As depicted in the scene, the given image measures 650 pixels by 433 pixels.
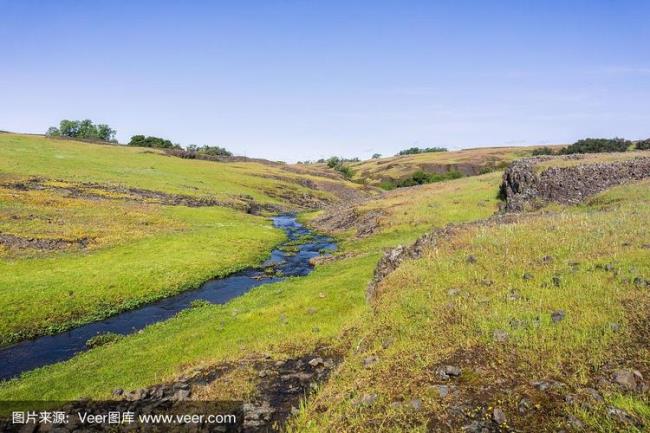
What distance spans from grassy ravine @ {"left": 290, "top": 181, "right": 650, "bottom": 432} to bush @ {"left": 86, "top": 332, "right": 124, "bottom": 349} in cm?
1626

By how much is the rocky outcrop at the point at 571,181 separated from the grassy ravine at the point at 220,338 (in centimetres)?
2756

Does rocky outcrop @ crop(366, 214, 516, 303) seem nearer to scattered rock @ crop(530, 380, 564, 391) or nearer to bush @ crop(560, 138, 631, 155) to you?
scattered rock @ crop(530, 380, 564, 391)

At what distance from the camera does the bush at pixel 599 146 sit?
10400cm

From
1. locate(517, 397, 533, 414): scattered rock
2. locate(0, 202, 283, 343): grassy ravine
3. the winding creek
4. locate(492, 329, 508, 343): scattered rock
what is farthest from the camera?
locate(0, 202, 283, 343): grassy ravine

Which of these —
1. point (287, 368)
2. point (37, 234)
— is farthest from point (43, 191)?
point (287, 368)

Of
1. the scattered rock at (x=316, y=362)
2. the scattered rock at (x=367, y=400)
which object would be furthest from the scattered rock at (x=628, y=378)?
the scattered rock at (x=316, y=362)

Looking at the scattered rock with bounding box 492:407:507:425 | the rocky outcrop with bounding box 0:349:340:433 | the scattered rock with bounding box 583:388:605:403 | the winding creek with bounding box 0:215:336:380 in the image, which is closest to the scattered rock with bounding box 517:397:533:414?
the scattered rock with bounding box 492:407:507:425

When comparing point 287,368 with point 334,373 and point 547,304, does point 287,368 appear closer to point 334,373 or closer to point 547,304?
point 334,373

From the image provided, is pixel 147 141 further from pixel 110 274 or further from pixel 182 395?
pixel 182 395

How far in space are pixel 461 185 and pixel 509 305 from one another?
66.5 meters

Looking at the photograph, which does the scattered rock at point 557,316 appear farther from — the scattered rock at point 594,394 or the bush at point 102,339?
the bush at point 102,339

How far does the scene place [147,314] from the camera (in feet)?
105

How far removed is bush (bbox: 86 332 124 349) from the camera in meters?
26.2

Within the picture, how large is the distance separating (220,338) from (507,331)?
14.7 m
